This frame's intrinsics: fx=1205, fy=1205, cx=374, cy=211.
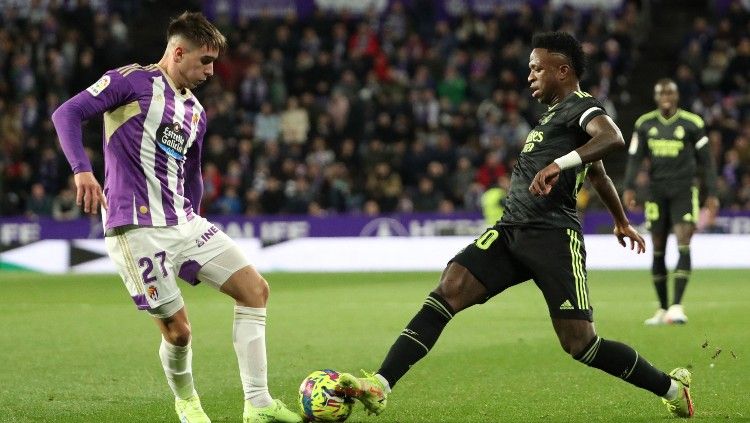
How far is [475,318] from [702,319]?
231 cm

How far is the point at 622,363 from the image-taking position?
21.1 ft

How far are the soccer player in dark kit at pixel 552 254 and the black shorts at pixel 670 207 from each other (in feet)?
18.1

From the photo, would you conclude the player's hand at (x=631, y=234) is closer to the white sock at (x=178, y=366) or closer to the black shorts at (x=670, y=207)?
the white sock at (x=178, y=366)

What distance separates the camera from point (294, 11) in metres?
27.1

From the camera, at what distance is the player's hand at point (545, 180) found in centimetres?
596

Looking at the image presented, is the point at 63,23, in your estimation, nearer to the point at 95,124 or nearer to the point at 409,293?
the point at 95,124

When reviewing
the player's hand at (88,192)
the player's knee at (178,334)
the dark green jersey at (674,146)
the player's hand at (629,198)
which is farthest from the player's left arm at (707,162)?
the player's hand at (88,192)

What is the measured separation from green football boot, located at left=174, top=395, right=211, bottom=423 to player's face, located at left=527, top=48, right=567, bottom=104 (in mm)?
2523

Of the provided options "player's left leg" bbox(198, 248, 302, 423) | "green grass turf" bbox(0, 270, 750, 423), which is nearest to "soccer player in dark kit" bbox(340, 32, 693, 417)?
"green grass turf" bbox(0, 270, 750, 423)

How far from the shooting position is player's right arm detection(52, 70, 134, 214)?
567 centimetres

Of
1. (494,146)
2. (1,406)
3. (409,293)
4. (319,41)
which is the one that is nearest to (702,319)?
(409,293)

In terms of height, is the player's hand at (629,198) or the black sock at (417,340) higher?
the black sock at (417,340)

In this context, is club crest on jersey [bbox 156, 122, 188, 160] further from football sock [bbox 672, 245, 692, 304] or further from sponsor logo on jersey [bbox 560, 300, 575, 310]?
football sock [bbox 672, 245, 692, 304]

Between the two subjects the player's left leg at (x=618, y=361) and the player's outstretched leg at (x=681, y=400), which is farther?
the player's outstretched leg at (x=681, y=400)
